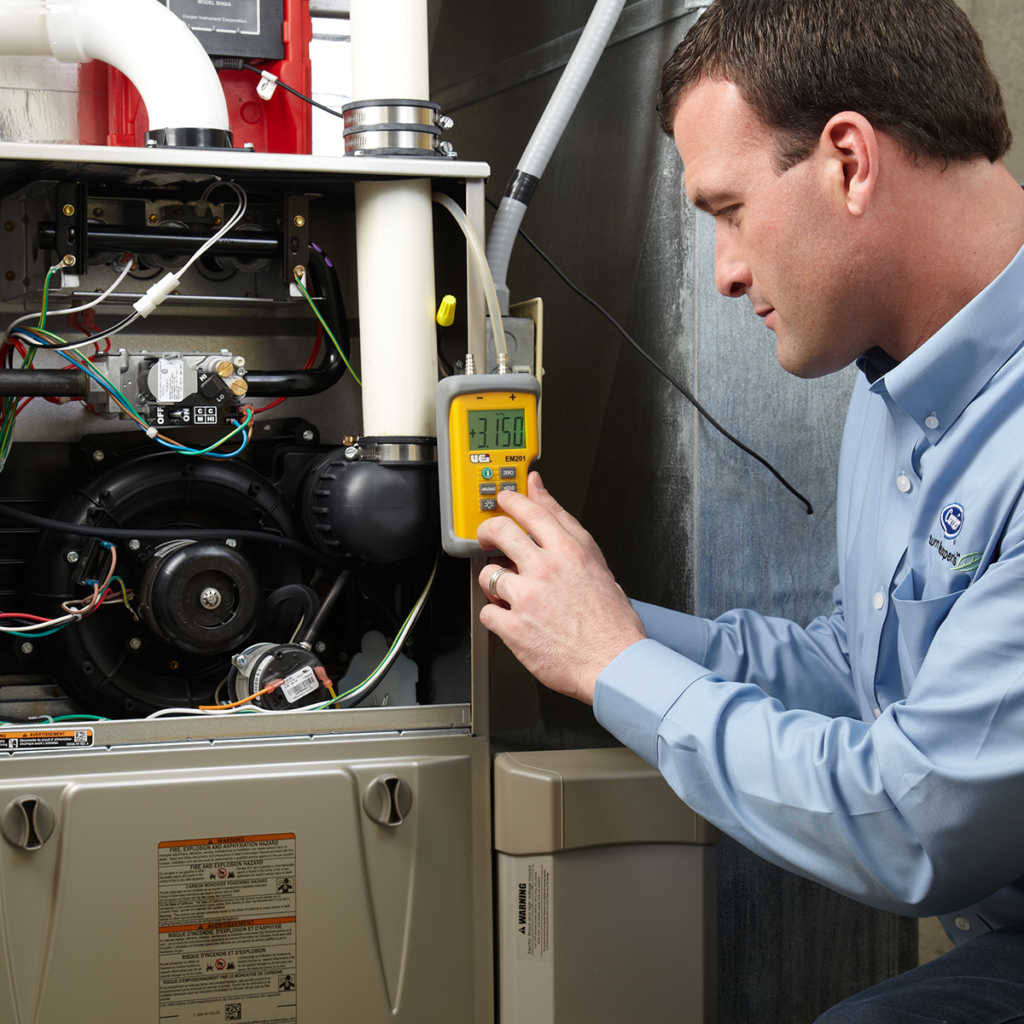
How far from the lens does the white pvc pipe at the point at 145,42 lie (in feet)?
4.26

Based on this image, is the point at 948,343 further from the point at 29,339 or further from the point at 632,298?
the point at 29,339

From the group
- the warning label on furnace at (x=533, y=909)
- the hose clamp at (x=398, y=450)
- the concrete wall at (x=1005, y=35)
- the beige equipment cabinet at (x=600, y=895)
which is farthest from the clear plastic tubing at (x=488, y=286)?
the concrete wall at (x=1005, y=35)

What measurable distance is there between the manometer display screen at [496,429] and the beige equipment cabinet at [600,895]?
38 cm

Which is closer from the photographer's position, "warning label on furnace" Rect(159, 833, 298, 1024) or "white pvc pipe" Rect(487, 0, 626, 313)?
"warning label on furnace" Rect(159, 833, 298, 1024)

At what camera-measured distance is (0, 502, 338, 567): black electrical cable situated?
1322 mm

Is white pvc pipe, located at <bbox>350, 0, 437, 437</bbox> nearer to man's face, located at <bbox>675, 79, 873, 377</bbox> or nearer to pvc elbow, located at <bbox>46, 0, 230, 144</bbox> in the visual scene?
pvc elbow, located at <bbox>46, 0, 230, 144</bbox>

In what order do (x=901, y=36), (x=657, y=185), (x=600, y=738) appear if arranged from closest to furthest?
(x=901, y=36), (x=657, y=185), (x=600, y=738)

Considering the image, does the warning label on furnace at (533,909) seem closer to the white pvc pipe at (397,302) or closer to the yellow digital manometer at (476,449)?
the yellow digital manometer at (476,449)

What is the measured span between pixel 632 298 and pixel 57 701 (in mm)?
1008

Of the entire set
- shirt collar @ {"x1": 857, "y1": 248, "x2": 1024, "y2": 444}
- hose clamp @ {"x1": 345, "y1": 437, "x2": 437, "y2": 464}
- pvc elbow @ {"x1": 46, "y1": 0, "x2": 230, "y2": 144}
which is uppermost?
pvc elbow @ {"x1": 46, "y1": 0, "x2": 230, "y2": 144}

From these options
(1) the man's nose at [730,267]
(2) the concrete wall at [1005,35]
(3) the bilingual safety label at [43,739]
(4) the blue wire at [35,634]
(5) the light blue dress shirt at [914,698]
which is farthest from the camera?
(2) the concrete wall at [1005,35]

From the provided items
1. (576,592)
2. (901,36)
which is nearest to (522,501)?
(576,592)

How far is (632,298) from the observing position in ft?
5.62

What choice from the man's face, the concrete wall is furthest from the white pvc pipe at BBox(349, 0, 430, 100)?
the concrete wall
